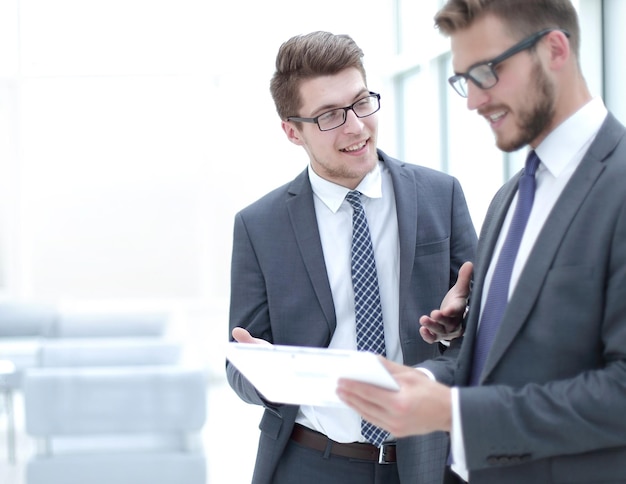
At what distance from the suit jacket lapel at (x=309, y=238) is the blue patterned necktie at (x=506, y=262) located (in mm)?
543

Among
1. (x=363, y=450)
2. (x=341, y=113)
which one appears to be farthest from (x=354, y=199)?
(x=363, y=450)

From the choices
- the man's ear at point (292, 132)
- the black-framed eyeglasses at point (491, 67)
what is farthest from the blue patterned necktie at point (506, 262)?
the man's ear at point (292, 132)

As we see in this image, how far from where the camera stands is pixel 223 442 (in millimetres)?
5926

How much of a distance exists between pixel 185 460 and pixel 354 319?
2651 mm

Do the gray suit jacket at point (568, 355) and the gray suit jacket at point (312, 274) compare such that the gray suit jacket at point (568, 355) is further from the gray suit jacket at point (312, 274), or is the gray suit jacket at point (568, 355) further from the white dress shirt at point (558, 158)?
the gray suit jacket at point (312, 274)

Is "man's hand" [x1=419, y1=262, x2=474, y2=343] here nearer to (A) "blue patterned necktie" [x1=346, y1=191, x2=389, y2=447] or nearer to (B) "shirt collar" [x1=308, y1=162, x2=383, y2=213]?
(A) "blue patterned necktie" [x1=346, y1=191, x2=389, y2=447]

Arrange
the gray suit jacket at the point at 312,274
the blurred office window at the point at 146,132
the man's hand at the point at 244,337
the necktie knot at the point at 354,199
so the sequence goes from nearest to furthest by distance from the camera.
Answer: the man's hand at the point at 244,337 → the gray suit jacket at the point at 312,274 → the necktie knot at the point at 354,199 → the blurred office window at the point at 146,132

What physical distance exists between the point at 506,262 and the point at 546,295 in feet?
0.48

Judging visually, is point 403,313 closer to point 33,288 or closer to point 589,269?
point 589,269

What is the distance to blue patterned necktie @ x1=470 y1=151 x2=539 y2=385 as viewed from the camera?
1.39 meters

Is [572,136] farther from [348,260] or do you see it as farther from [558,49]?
[348,260]

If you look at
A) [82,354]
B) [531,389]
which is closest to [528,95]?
[531,389]

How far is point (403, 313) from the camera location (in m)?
1.89

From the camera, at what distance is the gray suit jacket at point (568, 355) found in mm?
1218
